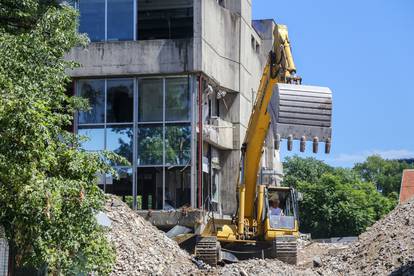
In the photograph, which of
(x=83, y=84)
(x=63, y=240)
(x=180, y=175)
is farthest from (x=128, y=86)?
(x=63, y=240)

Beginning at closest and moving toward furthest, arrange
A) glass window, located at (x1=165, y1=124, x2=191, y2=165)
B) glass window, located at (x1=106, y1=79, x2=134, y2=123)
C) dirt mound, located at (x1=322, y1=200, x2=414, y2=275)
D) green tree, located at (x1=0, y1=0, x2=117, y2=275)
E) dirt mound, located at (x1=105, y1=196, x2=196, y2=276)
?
green tree, located at (x1=0, y1=0, x2=117, y2=275) < dirt mound, located at (x1=322, y1=200, x2=414, y2=275) < dirt mound, located at (x1=105, y1=196, x2=196, y2=276) < glass window, located at (x1=165, y1=124, x2=191, y2=165) < glass window, located at (x1=106, y1=79, x2=134, y2=123)

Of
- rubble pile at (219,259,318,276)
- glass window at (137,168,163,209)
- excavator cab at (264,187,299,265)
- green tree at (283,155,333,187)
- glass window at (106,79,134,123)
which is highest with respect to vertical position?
glass window at (106,79,134,123)

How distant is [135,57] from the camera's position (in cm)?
3762

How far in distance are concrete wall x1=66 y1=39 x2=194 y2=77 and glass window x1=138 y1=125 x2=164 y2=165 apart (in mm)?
2618

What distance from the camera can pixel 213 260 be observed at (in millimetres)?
28844

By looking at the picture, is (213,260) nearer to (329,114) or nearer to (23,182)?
(329,114)

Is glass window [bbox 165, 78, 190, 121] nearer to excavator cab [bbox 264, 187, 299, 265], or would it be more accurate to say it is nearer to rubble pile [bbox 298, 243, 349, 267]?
rubble pile [bbox 298, 243, 349, 267]

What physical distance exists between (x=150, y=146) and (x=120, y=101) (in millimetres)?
2527

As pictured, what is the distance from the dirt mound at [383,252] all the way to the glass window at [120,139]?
434 inches

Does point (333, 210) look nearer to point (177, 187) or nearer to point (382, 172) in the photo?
point (177, 187)

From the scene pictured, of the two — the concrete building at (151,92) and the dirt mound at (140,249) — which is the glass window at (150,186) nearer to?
the concrete building at (151,92)

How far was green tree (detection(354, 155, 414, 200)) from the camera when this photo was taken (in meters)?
118

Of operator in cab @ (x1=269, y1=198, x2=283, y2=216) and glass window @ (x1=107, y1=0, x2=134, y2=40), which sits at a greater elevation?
glass window @ (x1=107, y1=0, x2=134, y2=40)

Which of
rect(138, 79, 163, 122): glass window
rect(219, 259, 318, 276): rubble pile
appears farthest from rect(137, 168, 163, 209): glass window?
rect(219, 259, 318, 276): rubble pile
